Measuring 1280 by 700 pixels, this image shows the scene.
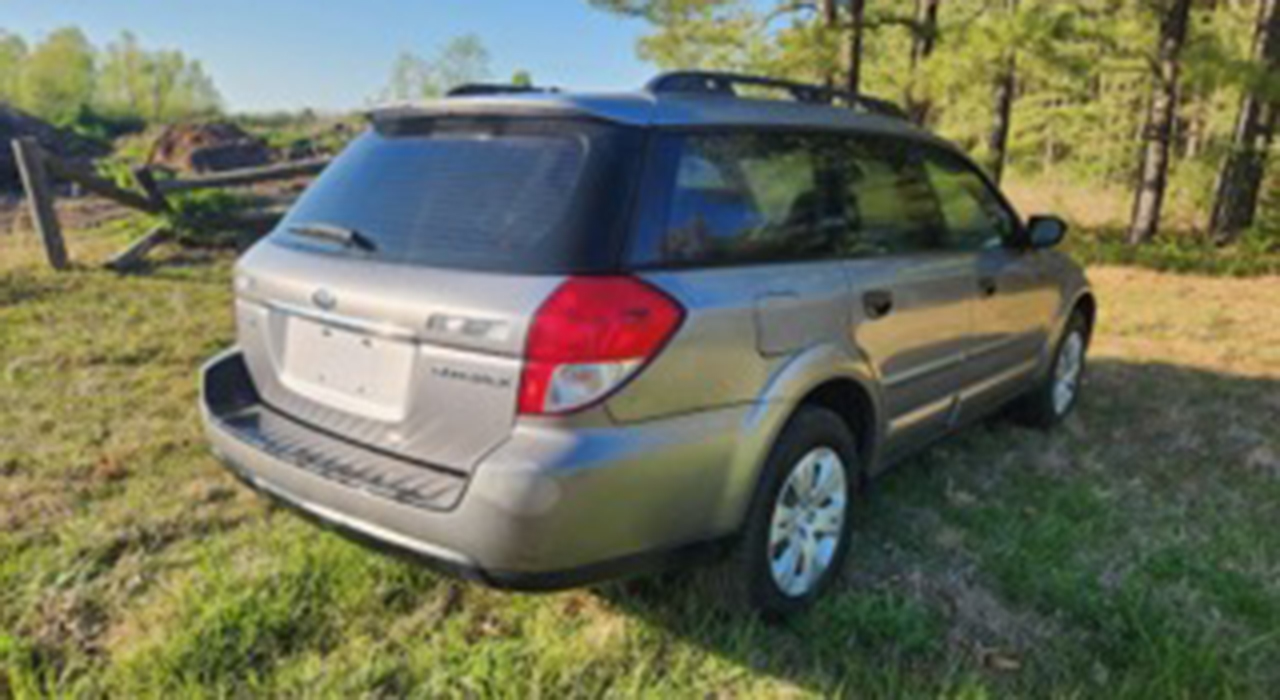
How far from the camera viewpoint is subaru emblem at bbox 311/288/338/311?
8.13 feet

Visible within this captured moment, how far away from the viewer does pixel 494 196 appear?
2.42 meters

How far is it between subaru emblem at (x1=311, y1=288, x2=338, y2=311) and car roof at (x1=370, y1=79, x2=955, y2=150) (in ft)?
2.16

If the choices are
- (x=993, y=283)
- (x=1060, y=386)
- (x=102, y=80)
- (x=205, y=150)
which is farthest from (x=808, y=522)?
(x=102, y=80)

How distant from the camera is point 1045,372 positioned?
4.72 meters

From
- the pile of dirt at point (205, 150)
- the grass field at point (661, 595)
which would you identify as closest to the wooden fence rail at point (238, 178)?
the grass field at point (661, 595)

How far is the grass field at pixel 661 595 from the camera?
256 cm

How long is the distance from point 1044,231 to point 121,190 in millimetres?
8444

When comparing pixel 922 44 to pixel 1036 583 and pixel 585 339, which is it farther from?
pixel 585 339

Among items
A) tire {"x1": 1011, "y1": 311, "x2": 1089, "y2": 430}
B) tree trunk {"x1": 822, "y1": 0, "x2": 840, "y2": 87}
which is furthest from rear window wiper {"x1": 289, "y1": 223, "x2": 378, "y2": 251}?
tree trunk {"x1": 822, "y1": 0, "x2": 840, "y2": 87}

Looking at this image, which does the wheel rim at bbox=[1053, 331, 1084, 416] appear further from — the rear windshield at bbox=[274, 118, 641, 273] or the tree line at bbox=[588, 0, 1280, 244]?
the tree line at bbox=[588, 0, 1280, 244]

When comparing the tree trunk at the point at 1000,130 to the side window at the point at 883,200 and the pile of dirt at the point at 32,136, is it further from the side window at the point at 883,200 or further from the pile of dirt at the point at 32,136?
the pile of dirt at the point at 32,136

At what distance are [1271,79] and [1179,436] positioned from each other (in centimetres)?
733

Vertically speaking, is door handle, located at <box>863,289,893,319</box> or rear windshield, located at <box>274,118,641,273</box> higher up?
rear windshield, located at <box>274,118,641,273</box>

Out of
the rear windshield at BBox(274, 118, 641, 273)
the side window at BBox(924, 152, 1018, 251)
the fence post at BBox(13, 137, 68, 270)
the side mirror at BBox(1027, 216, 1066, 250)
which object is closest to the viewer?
the rear windshield at BBox(274, 118, 641, 273)
